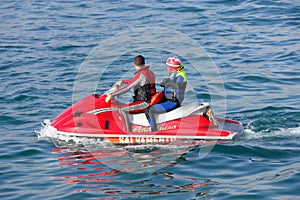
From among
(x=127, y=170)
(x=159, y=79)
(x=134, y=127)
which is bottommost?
(x=127, y=170)

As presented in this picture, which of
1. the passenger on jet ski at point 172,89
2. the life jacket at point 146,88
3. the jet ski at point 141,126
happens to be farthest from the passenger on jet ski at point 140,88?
the passenger on jet ski at point 172,89

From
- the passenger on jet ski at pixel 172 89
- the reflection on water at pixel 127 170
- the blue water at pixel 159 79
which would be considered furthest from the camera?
the passenger on jet ski at pixel 172 89

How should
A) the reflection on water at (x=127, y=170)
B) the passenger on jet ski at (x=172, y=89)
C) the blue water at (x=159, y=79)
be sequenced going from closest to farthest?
the reflection on water at (x=127, y=170)
the blue water at (x=159, y=79)
the passenger on jet ski at (x=172, y=89)

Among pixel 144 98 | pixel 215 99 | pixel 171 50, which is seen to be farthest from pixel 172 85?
pixel 171 50

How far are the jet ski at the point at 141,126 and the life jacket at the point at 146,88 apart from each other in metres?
0.41

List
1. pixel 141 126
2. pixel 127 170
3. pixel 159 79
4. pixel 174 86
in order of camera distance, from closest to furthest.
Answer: pixel 127 170, pixel 174 86, pixel 141 126, pixel 159 79

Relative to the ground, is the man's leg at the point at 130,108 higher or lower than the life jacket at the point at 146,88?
lower

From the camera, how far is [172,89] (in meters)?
12.7

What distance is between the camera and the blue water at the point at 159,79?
35.3 ft

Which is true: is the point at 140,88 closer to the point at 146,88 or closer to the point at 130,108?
the point at 146,88

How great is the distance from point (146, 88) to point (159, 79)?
5.96 m

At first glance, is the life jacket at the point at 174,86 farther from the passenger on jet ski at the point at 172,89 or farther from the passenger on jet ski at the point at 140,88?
the passenger on jet ski at the point at 140,88

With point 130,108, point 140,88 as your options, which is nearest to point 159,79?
point 140,88

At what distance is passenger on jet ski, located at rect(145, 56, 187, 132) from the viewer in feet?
41.0
